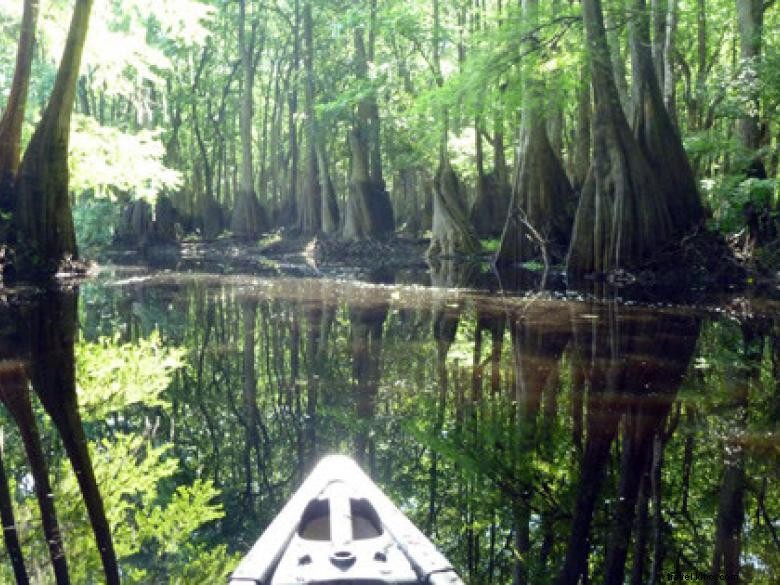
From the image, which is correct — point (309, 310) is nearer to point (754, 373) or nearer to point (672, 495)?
point (754, 373)

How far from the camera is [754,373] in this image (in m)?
6.24

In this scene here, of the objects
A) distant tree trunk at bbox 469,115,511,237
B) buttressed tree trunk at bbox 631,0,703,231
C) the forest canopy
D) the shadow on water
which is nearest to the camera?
the shadow on water

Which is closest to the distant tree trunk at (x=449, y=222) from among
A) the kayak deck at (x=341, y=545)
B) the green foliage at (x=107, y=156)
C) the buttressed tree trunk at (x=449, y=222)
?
the buttressed tree trunk at (x=449, y=222)

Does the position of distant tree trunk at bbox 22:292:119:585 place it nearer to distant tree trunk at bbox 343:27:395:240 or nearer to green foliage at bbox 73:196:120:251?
distant tree trunk at bbox 343:27:395:240

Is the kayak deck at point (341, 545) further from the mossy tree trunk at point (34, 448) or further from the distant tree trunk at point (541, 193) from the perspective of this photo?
the distant tree trunk at point (541, 193)

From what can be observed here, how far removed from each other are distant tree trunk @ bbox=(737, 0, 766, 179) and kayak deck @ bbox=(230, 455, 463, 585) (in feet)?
35.3

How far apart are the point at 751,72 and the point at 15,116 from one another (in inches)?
466

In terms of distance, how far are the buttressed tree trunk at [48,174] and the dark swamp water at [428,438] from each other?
531 cm

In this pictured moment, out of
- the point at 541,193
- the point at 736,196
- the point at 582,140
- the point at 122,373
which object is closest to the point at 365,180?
the point at 582,140

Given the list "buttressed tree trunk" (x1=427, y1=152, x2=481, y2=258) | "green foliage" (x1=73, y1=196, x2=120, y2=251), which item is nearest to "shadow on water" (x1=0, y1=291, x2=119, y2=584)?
"buttressed tree trunk" (x1=427, y1=152, x2=481, y2=258)

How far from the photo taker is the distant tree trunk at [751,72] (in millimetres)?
11938

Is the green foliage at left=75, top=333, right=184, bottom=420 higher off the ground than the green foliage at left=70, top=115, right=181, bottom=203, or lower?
lower

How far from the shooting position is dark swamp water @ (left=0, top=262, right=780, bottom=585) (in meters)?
3.27

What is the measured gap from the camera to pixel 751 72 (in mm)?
11828
